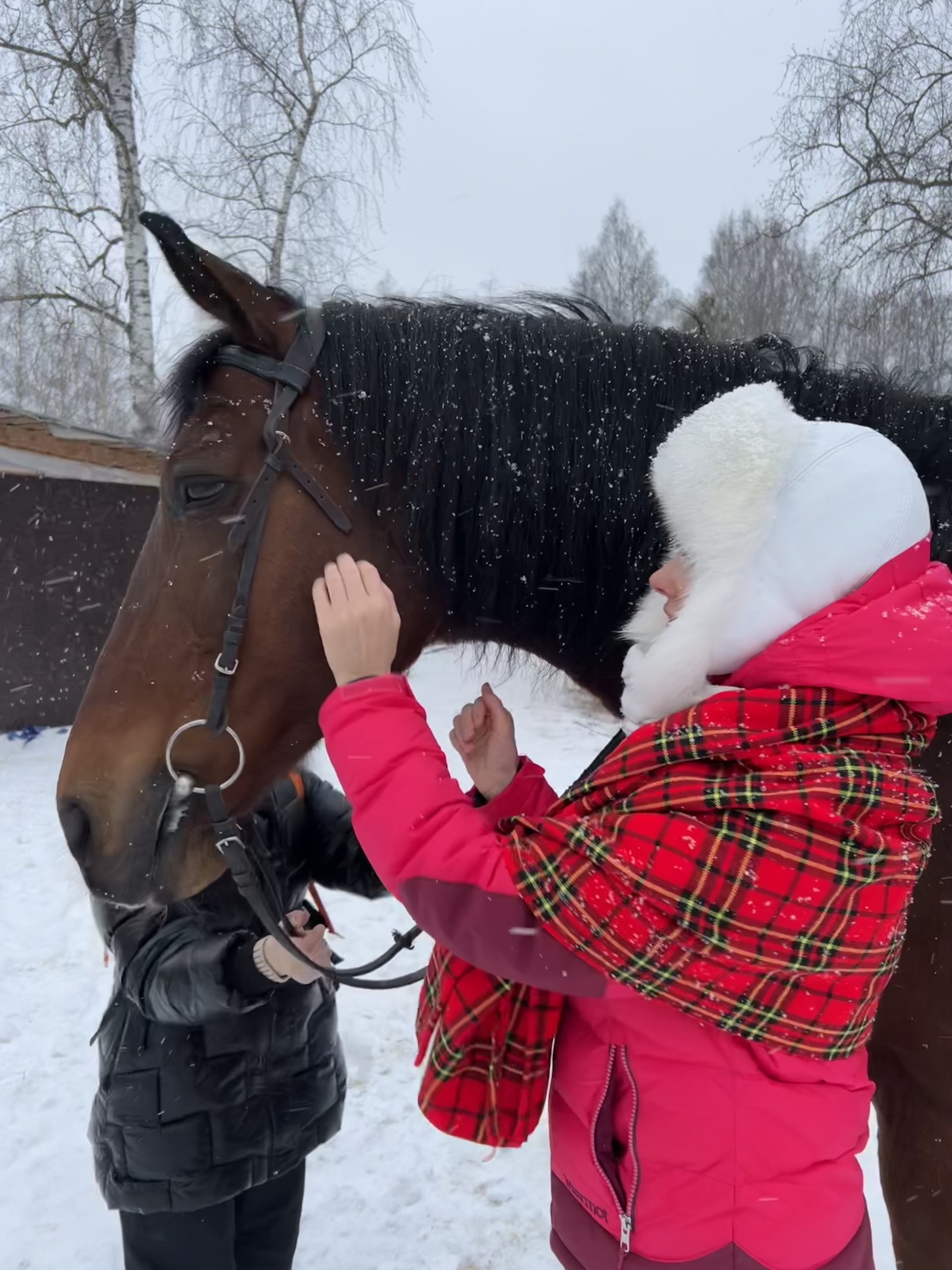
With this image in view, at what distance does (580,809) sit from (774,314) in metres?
13.4

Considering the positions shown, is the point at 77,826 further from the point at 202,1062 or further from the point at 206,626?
the point at 202,1062

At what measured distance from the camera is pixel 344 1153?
3.06 m

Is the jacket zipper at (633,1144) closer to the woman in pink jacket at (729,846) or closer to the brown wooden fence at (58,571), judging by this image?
the woman in pink jacket at (729,846)

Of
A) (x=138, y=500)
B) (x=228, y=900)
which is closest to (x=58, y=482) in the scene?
(x=138, y=500)

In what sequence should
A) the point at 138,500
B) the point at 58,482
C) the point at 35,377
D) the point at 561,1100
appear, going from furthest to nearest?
1. the point at 35,377
2. the point at 138,500
3. the point at 58,482
4. the point at 561,1100

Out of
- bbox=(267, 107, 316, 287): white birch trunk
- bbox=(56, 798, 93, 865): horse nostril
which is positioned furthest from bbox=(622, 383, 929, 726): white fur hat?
bbox=(267, 107, 316, 287): white birch trunk

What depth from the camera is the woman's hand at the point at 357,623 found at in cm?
120

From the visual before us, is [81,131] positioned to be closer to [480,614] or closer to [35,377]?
[35,377]

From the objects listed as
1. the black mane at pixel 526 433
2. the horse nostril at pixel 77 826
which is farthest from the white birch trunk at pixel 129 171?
the horse nostril at pixel 77 826

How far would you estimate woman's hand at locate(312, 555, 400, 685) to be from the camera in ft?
3.92

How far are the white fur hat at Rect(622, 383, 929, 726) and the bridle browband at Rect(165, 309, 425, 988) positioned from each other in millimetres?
636

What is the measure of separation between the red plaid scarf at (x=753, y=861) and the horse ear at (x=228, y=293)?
980mm

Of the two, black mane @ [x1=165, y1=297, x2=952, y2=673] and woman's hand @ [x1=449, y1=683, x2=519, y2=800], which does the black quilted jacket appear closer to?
woman's hand @ [x1=449, y1=683, x2=519, y2=800]

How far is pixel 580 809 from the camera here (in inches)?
42.7
